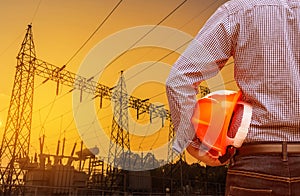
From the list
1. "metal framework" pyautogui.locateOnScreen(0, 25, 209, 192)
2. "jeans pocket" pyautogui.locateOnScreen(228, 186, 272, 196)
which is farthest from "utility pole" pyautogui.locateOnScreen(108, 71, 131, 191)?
"jeans pocket" pyautogui.locateOnScreen(228, 186, 272, 196)

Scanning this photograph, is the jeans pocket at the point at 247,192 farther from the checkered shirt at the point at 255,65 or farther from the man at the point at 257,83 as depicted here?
the checkered shirt at the point at 255,65

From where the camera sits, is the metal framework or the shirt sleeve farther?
the metal framework

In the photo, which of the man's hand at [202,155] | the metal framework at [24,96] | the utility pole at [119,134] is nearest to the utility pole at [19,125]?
the metal framework at [24,96]

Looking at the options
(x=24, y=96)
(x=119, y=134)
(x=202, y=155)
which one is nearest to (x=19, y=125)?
(x=24, y=96)

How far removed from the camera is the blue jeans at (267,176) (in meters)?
0.75

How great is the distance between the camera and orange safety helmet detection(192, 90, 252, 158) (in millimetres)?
841

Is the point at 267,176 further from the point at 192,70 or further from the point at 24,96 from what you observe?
the point at 24,96

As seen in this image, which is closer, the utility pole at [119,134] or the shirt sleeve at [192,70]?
the shirt sleeve at [192,70]

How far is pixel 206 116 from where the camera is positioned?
85 centimetres

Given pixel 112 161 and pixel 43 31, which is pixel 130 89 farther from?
pixel 43 31

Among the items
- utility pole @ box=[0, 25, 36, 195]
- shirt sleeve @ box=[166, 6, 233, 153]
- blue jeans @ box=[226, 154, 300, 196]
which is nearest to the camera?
blue jeans @ box=[226, 154, 300, 196]

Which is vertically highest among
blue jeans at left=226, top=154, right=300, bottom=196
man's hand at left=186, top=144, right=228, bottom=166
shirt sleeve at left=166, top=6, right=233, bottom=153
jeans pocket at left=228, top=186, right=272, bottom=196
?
shirt sleeve at left=166, top=6, right=233, bottom=153

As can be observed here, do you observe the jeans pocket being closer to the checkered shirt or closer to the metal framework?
the checkered shirt

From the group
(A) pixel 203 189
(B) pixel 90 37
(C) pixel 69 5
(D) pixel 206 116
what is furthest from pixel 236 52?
(A) pixel 203 189
